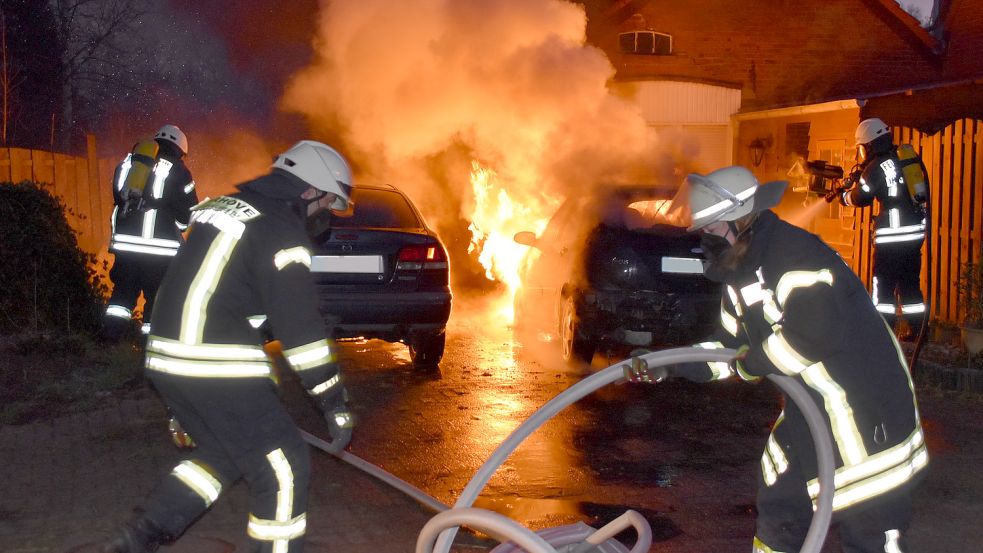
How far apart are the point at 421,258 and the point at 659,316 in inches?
75.7

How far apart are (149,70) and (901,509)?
19.0 meters

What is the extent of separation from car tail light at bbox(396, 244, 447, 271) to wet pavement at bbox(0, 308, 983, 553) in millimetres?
951

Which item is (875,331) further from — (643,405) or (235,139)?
(235,139)

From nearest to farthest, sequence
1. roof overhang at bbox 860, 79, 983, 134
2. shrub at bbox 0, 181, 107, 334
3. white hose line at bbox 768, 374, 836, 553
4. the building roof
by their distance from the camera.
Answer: white hose line at bbox 768, 374, 836, 553, shrub at bbox 0, 181, 107, 334, roof overhang at bbox 860, 79, 983, 134, the building roof

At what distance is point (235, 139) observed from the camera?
728 inches

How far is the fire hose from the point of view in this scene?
2.83 meters

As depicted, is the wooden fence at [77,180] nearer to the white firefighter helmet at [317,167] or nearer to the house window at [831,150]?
the white firefighter helmet at [317,167]

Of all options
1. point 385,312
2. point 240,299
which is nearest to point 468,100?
point 385,312

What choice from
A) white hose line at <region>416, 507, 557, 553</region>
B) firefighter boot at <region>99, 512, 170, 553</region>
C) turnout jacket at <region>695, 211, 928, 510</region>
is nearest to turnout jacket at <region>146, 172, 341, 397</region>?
firefighter boot at <region>99, 512, 170, 553</region>

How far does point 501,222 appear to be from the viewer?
10.9 meters

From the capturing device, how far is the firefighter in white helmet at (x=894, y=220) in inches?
287

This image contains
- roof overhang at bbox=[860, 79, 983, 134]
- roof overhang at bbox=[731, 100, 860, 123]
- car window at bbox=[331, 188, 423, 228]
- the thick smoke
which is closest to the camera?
car window at bbox=[331, 188, 423, 228]

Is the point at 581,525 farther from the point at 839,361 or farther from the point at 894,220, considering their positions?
the point at 894,220

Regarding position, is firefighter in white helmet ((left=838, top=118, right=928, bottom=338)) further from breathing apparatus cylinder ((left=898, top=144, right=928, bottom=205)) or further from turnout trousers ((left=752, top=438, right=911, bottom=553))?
turnout trousers ((left=752, top=438, right=911, bottom=553))
